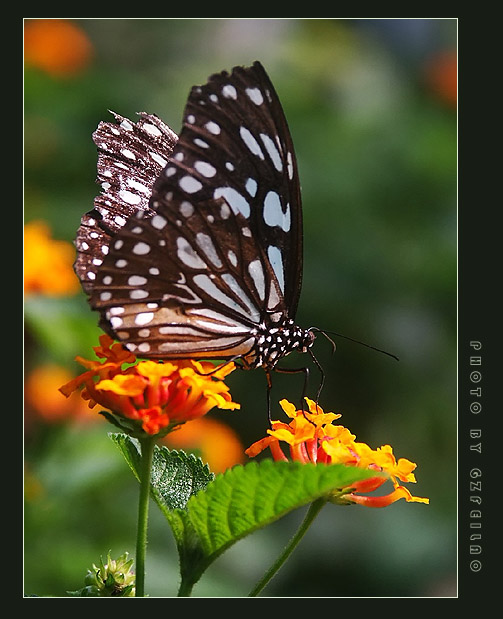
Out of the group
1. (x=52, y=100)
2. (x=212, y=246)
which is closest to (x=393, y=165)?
(x=52, y=100)

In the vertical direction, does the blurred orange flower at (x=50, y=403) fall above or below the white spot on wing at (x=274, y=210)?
below

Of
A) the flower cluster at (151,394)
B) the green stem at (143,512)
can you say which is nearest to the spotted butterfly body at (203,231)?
the flower cluster at (151,394)

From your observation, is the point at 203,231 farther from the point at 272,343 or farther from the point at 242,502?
the point at 242,502

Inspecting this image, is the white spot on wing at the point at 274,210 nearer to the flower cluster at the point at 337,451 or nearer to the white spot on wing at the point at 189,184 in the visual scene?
the white spot on wing at the point at 189,184

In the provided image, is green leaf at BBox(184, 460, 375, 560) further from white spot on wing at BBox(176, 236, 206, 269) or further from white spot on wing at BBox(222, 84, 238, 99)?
white spot on wing at BBox(222, 84, 238, 99)

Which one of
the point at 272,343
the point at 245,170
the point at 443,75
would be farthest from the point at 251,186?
the point at 443,75

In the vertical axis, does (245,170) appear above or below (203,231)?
above
